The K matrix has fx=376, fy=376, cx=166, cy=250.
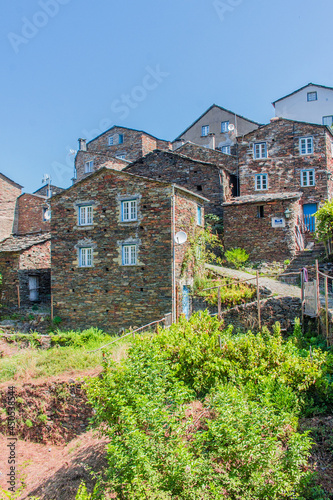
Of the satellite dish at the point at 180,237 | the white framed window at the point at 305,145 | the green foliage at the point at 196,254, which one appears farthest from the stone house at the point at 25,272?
the white framed window at the point at 305,145

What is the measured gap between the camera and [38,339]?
15.7 m

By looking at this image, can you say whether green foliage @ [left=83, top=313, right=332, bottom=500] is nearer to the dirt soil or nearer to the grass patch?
the dirt soil

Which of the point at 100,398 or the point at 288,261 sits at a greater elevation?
the point at 288,261

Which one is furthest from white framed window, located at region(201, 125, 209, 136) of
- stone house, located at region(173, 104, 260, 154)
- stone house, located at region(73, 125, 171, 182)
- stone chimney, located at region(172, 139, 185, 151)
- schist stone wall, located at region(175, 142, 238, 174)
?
schist stone wall, located at region(175, 142, 238, 174)

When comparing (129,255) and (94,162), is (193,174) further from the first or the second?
(94,162)

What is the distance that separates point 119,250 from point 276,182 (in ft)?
40.4

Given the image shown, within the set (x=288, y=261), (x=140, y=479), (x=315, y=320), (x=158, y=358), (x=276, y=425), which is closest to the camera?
(x=140, y=479)

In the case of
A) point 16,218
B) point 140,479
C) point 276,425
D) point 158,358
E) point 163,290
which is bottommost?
point 140,479

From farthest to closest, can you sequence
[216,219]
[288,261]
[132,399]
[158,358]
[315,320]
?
[216,219], [288,261], [315,320], [158,358], [132,399]

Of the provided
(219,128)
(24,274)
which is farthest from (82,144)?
(24,274)

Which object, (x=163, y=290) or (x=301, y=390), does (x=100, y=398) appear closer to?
(x=301, y=390)

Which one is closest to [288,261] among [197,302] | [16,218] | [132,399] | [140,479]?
[197,302]

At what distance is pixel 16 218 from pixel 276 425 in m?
24.8

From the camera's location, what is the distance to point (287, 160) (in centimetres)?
2355
